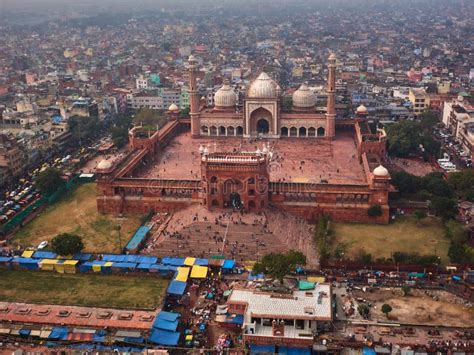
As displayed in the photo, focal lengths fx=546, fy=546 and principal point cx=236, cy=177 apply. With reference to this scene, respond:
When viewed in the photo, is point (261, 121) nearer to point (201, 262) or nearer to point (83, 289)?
point (201, 262)

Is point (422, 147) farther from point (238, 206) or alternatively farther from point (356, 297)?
point (356, 297)

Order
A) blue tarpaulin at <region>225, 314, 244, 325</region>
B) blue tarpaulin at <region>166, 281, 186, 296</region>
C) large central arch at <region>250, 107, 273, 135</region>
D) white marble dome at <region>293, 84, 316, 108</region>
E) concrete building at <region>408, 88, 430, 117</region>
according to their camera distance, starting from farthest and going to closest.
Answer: concrete building at <region>408, 88, 430, 117</region>, white marble dome at <region>293, 84, 316, 108</region>, large central arch at <region>250, 107, 273, 135</region>, blue tarpaulin at <region>166, 281, 186, 296</region>, blue tarpaulin at <region>225, 314, 244, 325</region>

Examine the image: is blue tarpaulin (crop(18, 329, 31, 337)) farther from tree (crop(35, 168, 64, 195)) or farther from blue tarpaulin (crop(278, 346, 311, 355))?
tree (crop(35, 168, 64, 195))

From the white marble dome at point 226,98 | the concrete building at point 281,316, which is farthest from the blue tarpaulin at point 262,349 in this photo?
the white marble dome at point 226,98

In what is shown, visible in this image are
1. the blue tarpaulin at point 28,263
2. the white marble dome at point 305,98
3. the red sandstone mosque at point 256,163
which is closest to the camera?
the blue tarpaulin at point 28,263

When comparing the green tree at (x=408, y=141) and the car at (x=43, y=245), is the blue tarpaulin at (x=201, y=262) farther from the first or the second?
the green tree at (x=408, y=141)

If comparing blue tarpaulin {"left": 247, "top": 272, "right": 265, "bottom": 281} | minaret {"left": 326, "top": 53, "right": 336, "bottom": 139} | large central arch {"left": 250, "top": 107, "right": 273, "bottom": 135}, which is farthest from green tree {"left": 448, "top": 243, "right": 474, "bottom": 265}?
large central arch {"left": 250, "top": 107, "right": 273, "bottom": 135}
